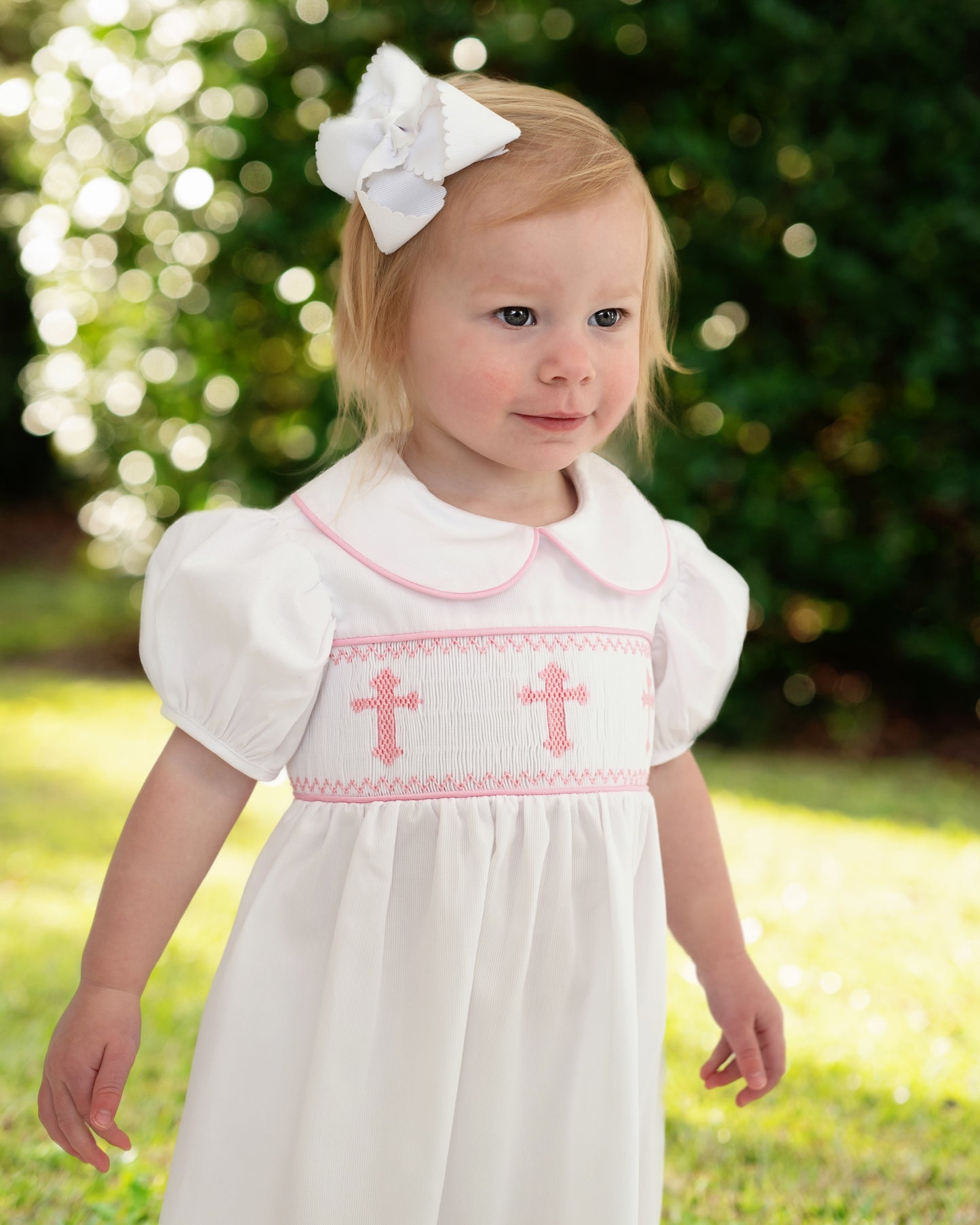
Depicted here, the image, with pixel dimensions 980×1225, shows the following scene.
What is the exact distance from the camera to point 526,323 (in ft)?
4.40

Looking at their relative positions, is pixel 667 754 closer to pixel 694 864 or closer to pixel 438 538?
pixel 694 864

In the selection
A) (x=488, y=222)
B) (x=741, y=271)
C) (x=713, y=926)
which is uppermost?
(x=488, y=222)

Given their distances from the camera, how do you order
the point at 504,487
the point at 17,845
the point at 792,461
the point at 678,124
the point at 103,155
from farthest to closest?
the point at 103,155, the point at 792,461, the point at 678,124, the point at 17,845, the point at 504,487

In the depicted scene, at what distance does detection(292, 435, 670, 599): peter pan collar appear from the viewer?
1.36 meters

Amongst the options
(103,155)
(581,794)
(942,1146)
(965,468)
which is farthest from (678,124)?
(581,794)

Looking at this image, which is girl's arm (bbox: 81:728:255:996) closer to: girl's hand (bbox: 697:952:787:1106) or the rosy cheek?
the rosy cheek

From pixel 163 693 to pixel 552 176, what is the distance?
645mm

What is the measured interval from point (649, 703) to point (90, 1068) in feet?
2.23

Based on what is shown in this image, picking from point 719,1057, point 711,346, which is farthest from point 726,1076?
point 711,346

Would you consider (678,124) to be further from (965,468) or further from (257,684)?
(257,684)

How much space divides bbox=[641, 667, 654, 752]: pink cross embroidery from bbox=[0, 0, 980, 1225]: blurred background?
2030 mm

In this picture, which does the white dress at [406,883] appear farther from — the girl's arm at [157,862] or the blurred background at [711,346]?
the blurred background at [711,346]

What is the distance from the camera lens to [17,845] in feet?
13.0

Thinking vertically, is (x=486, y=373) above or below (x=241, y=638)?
above
